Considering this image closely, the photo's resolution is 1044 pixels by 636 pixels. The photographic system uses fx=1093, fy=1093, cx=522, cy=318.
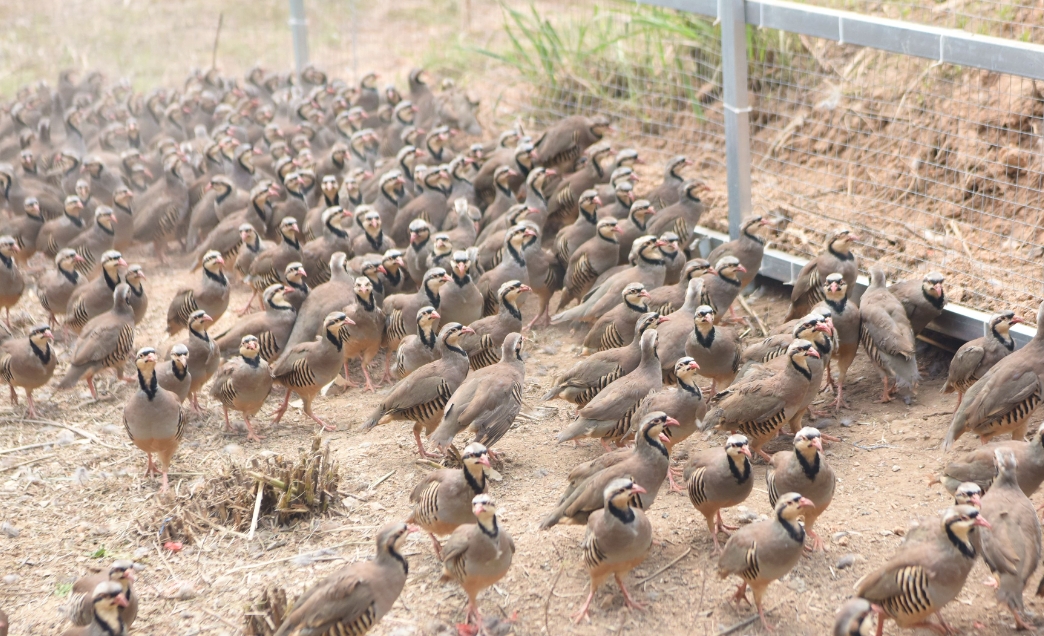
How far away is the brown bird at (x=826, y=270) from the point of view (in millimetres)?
7793

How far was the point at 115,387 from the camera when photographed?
8547mm

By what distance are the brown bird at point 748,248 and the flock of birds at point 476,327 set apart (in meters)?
0.02

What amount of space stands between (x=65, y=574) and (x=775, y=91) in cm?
759

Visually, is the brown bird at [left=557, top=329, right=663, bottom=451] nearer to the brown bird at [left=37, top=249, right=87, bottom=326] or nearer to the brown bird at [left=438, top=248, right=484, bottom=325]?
the brown bird at [left=438, top=248, right=484, bottom=325]

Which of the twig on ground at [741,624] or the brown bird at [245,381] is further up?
the brown bird at [245,381]

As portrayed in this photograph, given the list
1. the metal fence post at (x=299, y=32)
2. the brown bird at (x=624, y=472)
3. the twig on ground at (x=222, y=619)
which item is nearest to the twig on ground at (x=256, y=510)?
the twig on ground at (x=222, y=619)

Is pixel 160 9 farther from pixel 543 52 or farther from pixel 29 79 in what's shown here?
pixel 543 52

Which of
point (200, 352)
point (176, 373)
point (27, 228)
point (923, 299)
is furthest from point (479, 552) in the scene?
point (27, 228)

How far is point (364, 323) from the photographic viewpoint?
8141 mm

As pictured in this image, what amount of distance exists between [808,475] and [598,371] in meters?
1.83

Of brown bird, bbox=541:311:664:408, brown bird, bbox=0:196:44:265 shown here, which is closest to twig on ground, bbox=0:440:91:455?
brown bird, bbox=541:311:664:408

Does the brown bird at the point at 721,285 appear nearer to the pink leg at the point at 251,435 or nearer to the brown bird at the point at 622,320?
the brown bird at the point at 622,320

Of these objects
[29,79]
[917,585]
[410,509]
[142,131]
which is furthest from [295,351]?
[29,79]

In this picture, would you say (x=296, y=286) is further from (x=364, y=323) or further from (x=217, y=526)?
(x=217, y=526)
